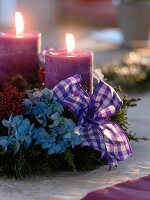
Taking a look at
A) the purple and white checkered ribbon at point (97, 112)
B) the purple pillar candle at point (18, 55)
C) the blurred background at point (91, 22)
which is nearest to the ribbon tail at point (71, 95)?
the purple and white checkered ribbon at point (97, 112)

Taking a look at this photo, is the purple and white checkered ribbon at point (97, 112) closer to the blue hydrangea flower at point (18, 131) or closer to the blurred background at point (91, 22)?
the blue hydrangea flower at point (18, 131)

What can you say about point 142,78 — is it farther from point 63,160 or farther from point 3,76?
point 63,160

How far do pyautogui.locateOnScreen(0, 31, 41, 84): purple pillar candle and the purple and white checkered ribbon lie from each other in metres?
0.22

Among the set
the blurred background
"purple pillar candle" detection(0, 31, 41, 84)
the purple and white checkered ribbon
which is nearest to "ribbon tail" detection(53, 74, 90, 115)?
the purple and white checkered ribbon

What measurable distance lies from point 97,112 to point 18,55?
10.3 inches

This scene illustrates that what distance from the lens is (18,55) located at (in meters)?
0.95

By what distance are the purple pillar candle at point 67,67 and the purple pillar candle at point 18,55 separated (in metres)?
0.16

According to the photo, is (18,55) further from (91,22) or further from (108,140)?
(91,22)

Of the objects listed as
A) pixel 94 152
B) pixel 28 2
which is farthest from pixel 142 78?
pixel 28 2

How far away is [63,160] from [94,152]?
48 millimetres

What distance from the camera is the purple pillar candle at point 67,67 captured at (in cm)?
79

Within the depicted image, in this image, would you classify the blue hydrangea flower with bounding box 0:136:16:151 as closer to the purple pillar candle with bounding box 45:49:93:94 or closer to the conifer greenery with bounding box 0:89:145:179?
the conifer greenery with bounding box 0:89:145:179

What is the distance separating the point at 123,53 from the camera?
7.79 feet

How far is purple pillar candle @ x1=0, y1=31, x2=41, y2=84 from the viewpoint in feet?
3.08
